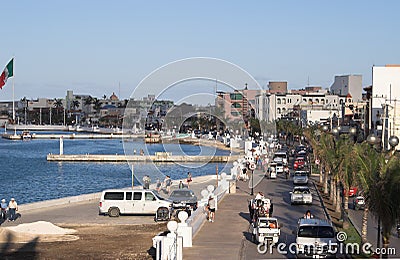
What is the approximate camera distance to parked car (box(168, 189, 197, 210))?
105ft

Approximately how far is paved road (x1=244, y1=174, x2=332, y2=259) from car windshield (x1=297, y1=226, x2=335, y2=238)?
75cm

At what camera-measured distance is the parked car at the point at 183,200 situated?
3200 centimetres

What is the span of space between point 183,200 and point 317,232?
13.9 m

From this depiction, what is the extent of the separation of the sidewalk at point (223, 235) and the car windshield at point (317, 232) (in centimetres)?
203

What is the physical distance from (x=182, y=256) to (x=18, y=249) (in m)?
6.84

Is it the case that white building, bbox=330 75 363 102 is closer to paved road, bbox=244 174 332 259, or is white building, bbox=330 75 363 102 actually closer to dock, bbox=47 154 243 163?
dock, bbox=47 154 243 163

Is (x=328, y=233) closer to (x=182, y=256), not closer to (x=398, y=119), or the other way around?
(x=182, y=256)

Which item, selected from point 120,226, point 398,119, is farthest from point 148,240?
point 398,119

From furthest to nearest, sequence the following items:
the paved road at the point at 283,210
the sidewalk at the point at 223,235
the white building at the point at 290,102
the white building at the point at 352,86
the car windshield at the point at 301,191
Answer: the white building at the point at 352,86, the white building at the point at 290,102, the car windshield at the point at 301,191, the paved road at the point at 283,210, the sidewalk at the point at 223,235

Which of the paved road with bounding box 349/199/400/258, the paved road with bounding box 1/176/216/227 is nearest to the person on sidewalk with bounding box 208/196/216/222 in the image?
the paved road with bounding box 1/176/216/227

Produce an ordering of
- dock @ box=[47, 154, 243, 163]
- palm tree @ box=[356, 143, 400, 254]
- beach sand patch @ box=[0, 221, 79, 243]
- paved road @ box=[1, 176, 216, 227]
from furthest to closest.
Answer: dock @ box=[47, 154, 243, 163] < paved road @ box=[1, 176, 216, 227] < beach sand patch @ box=[0, 221, 79, 243] < palm tree @ box=[356, 143, 400, 254]

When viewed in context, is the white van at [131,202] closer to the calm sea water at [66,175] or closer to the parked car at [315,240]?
the parked car at [315,240]

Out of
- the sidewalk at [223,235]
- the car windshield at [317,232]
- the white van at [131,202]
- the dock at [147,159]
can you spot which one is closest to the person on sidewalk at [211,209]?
the sidewalk at [223,235]

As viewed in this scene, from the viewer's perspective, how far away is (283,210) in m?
32.8
